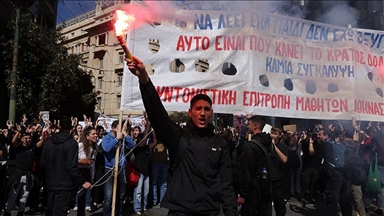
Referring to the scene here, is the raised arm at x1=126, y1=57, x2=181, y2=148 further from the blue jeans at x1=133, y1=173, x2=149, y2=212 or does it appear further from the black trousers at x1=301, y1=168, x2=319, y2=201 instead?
the black trousers at x1=301, y1=168, x2=319, y2=201

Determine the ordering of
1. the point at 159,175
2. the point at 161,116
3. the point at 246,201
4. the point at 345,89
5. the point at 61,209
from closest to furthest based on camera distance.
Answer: the point at 161,116
the point at 246,201
the point at 61,209
the point at 345,89
the point at 159,175

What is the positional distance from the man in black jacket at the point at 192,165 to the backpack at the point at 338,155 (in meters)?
4.04

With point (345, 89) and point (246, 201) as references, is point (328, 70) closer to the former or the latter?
point (345, 89)

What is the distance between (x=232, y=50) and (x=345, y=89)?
1811 millimetres

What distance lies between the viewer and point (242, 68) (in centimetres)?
510

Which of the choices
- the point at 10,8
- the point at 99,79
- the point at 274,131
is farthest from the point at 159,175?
the point at 99,79

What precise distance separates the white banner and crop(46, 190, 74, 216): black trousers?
1542mm

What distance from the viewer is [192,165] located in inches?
94.1

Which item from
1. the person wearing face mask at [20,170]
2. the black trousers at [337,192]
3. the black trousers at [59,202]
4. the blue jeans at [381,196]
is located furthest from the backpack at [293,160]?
the person wearing face mask at [20,170]

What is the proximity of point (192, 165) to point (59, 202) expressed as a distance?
129 inches

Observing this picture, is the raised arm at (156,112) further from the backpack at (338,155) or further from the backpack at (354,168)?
the backpack at (354,168)

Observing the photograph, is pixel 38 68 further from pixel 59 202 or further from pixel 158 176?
pixel 59 202

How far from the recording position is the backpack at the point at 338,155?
5969mm

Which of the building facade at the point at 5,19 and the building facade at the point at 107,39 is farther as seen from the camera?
the building facade at the point at 5,19
